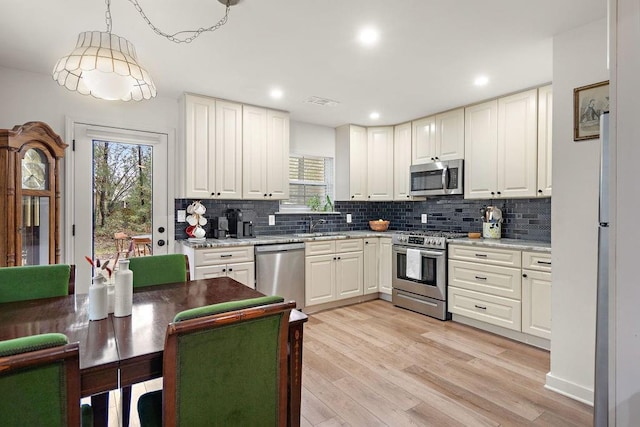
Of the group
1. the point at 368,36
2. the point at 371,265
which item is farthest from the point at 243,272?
the point at 368,36

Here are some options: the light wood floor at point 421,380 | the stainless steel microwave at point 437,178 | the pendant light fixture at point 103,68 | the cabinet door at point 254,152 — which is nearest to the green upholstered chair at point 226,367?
the light wood floor at point 421,380

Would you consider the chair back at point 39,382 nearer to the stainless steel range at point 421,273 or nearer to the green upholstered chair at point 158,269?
the green upholstered chair at point 158,269

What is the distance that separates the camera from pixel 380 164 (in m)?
4.93

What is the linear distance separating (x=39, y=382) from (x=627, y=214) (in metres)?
1.81

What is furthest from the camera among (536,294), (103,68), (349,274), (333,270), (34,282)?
(349,274)

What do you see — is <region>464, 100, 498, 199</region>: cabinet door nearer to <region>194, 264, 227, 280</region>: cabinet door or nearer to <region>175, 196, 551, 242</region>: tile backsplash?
<region>175, 196, 551, 242</region>: tile backsplash

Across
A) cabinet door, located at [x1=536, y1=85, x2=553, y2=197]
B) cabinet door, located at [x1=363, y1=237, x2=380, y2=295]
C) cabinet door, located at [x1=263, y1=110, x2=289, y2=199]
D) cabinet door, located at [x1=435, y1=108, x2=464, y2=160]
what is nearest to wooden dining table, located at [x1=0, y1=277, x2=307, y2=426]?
cabinet door, located at [x1=263, y1=110, x2=289, y2=199]

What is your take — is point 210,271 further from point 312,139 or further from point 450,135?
point 450,135

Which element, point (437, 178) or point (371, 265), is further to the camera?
point (371, 265)

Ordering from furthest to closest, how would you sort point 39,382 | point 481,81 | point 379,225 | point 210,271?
1. point 379,225
2. point 210,271
3. point 481,81
4. point 39,382

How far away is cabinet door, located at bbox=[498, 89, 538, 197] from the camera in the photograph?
3371mm

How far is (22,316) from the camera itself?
4.90ft

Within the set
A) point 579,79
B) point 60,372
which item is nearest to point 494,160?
point 579,79

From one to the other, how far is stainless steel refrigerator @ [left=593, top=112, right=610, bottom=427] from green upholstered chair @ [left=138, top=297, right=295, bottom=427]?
1.30 metres
